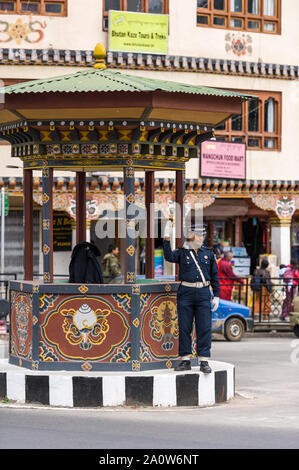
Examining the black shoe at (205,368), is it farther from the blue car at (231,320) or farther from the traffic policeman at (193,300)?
the blue car at (231,320)

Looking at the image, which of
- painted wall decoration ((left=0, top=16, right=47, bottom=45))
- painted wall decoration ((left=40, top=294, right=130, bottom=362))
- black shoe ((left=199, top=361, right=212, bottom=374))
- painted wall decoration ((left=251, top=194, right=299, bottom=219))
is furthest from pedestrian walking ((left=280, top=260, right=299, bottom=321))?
painted wall decoration ((left=40, top=294, right=130, bottom=362))

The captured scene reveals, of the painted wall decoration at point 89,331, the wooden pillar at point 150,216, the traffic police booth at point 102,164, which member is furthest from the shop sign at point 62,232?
the painted wall decoration at point 89,331

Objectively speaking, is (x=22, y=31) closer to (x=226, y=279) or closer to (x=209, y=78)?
(x=209, y=78)

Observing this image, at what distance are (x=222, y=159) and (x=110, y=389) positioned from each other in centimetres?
1779

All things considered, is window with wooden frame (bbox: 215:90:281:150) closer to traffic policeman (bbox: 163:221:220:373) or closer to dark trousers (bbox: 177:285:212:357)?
traffic policeman (bbox: 163:221:220:373)

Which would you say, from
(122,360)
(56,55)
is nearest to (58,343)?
(122,360)

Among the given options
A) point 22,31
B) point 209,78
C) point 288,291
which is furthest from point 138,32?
point 288,291

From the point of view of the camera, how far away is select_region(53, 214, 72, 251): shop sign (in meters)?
27.8

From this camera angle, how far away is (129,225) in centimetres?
1177

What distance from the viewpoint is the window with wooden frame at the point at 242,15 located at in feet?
92.1

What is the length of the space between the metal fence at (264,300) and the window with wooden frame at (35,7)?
8824mm

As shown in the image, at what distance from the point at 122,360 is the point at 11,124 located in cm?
312

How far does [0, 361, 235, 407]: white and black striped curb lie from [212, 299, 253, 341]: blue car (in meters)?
9.28
